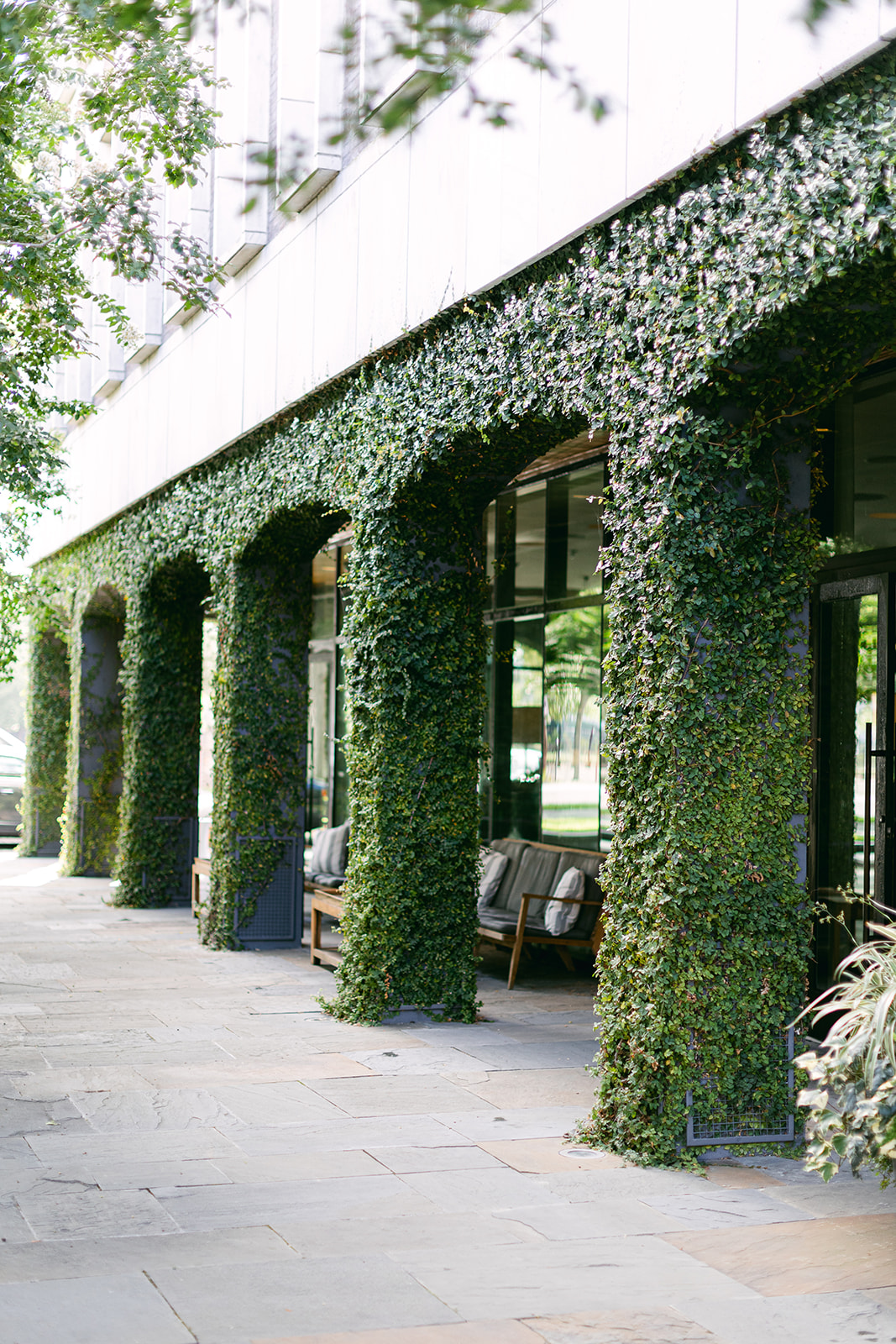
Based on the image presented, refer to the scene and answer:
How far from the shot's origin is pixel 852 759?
780cm

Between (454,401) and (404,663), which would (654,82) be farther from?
(404,663)

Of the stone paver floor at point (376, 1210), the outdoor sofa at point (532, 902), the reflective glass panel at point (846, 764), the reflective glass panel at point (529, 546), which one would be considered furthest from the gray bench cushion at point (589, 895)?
the reflective glass panel at point (529, 546)

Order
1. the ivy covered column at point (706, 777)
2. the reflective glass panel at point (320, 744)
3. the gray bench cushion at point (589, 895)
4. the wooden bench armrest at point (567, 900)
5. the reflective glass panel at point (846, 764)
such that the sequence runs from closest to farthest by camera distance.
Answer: the ivy covered column at point (706, 777) → the reflective glass panel at point (846, 764) → the wooden bench armrest at point (567, 900) → the gray bench cushion at point (589, 895) → the reflective glass panel at point (320, 744)

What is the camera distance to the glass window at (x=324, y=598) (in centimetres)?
1709

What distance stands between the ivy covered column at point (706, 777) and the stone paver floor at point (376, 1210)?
0.41m

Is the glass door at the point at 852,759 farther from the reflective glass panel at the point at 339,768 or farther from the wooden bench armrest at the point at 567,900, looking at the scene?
the reflective glass panel at the point at 339,768

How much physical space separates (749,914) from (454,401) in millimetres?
3290

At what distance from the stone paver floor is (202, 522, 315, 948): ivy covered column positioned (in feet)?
11.2

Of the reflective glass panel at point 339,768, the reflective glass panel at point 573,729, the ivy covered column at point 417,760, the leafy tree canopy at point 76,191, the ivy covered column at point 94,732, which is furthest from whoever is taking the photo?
the ivy covered column at point 94,732

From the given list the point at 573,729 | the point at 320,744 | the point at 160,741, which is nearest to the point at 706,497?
the point at 573,729

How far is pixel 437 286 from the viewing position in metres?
7.70

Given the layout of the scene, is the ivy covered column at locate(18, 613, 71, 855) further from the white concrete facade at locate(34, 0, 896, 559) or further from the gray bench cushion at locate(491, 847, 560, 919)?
the gray bench cushion at locate(491, 847, 560, 919)

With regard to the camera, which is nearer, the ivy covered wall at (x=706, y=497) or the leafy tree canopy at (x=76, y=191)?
the ivy covered wall at (x=706, y=497)

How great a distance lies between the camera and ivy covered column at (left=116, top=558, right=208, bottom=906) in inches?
577
